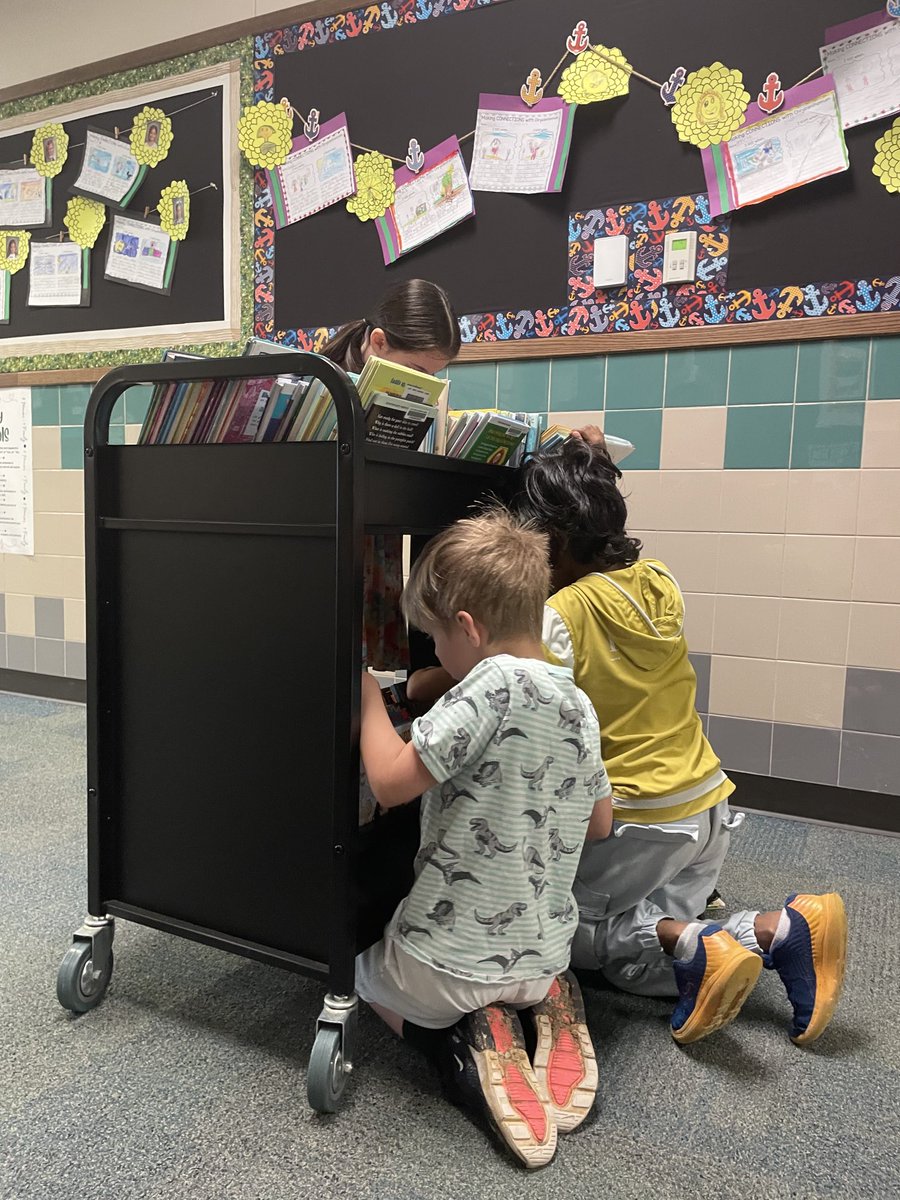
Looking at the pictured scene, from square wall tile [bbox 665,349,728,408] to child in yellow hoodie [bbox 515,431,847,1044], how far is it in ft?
3.22

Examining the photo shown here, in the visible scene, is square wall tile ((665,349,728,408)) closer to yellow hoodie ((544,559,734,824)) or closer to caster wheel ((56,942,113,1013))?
yellow hoodie ((544,559,734,824))

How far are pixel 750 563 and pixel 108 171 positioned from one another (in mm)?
2666

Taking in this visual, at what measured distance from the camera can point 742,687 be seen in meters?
2.25

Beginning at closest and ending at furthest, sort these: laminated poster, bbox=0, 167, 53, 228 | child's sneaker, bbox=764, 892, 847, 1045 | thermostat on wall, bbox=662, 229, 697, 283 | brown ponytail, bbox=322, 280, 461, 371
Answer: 1. child's sneaker, bbox=764, 892, 847, 1045
2. brown ponytail, bbox=322, 280, 461, 371
3. thermostat on wall, bbox=662, 229, 697, 283
4. laminated poster, bbox=0, 167, 53, 228

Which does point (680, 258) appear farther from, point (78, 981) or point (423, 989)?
point (78, 981)

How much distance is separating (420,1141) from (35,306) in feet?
10.8

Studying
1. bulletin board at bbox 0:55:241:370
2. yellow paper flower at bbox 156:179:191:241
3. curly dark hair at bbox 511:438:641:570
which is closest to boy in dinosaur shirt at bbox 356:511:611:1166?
curly dark hair at bbox 511:438:641:570

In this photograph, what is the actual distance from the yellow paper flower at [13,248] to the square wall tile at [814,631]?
10.1 ft

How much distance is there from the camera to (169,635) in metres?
1.21

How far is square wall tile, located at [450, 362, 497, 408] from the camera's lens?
2.50 m

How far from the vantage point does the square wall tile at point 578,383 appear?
7.73 feet

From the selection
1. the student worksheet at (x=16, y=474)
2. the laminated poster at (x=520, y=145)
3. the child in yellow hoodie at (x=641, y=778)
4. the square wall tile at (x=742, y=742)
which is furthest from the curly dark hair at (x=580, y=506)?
the student worksheet at (x=16, y=474)

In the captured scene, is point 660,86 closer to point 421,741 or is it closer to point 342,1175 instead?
point 421,741

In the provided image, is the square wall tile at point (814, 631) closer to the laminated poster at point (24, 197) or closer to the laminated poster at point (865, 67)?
the laminated poster at point (865, 67)
